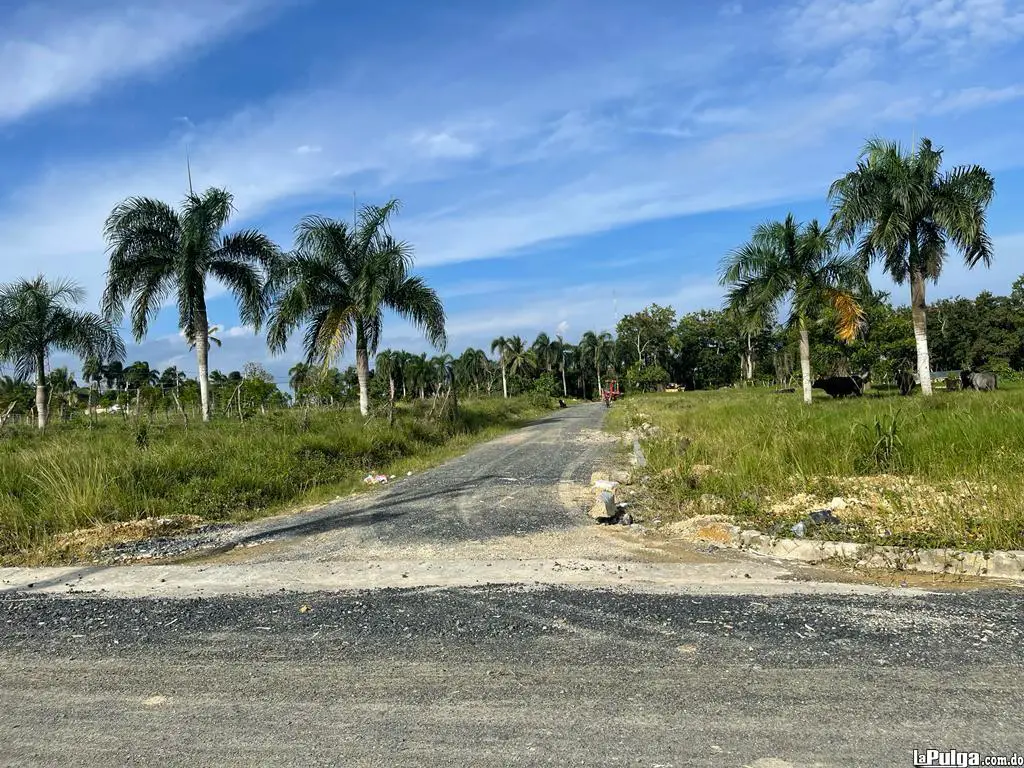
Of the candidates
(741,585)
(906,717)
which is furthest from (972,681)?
(741,585)

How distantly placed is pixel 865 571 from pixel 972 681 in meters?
2.38

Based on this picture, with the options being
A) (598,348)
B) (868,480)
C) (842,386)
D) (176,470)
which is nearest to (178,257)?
(176,470)

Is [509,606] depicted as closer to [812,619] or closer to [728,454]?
[812,619]

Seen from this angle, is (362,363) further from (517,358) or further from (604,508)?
(517,358)

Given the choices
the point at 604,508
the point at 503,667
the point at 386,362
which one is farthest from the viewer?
the point at 386,362

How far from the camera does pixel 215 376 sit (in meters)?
67.9

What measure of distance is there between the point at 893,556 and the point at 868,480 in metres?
2.80

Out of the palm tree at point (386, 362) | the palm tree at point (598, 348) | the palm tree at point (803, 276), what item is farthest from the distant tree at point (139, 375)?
the palm tree at point (803, 276)

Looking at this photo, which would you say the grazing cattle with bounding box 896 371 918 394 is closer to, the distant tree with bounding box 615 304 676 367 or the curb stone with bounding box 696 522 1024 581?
the curb stone with bounding box 696 522 1024 581

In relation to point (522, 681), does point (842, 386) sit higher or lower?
higher

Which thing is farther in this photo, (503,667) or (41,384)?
(41,384)

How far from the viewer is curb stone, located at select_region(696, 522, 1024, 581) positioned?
527 centimetres

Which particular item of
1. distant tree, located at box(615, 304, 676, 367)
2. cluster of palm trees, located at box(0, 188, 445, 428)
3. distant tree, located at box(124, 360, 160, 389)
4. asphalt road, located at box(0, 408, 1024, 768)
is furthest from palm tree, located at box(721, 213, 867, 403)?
distant tree, located at box(124, 360, 160, 389)

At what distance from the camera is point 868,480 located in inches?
324
